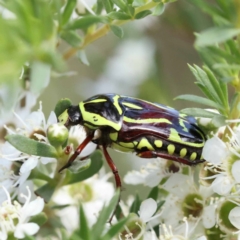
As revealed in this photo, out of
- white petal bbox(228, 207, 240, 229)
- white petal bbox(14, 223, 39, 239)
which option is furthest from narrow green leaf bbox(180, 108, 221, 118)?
white petal bbox(14, 223, 39, 239)

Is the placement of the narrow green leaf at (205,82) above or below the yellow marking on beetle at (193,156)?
above

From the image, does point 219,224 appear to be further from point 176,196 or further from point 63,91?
point 63,91

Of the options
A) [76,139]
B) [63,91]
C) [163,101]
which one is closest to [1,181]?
[76,139]

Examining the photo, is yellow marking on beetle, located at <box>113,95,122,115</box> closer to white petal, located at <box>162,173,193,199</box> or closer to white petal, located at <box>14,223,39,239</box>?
white petal, located at <box>162,173,193,199</box>

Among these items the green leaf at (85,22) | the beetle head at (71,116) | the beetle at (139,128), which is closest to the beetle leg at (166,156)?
the beetle at (139,128)

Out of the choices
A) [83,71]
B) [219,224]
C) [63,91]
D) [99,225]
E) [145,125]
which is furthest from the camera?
[83,71]

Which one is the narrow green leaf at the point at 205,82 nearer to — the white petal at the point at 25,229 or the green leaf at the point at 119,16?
the green leaf at the point at 119,16
